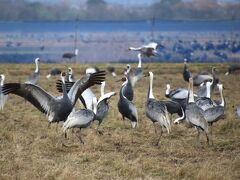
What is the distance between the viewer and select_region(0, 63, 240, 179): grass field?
9.95 metres

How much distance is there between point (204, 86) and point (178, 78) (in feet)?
31.2

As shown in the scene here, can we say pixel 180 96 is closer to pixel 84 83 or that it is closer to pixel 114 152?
pixel 84 83

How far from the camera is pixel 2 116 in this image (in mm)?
16266

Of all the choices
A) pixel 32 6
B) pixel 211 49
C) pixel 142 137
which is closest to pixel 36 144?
pixel 142 137

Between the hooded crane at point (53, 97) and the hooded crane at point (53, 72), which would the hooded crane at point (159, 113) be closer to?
the hooded crane at point (53, 97)

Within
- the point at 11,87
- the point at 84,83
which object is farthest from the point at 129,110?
the point at 11,87

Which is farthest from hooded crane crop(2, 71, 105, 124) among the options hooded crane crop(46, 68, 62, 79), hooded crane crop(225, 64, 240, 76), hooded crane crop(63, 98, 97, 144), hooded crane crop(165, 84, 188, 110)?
hooded crane crop(225, 64, 240, 76)

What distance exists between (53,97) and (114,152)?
1.86 m

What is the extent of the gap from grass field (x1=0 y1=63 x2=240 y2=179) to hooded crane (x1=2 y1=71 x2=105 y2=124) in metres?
0.43

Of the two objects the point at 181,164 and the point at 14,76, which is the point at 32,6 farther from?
the point at 181,164

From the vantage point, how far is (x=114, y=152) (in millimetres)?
11633

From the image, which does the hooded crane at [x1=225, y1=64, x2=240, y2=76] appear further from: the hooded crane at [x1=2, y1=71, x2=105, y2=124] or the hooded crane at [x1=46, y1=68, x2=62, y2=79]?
the hooded crane at [x1=2, y1=71, x2=105, y2=124]

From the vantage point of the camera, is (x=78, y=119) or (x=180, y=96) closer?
(x=78, y=119)

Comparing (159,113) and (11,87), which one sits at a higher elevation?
(11,87)
